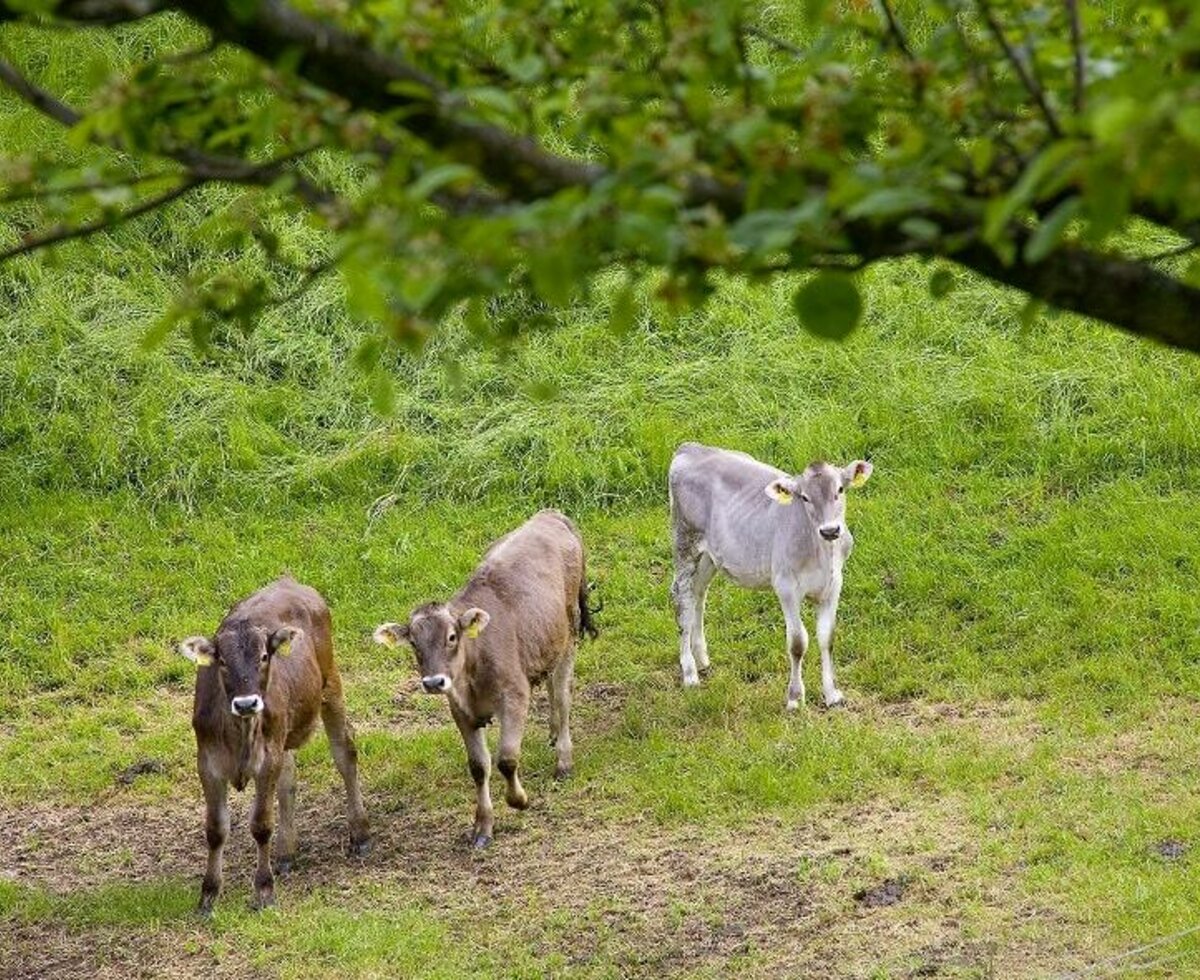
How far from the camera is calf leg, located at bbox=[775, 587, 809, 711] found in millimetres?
12969

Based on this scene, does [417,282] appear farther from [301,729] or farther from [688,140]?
[301,729]

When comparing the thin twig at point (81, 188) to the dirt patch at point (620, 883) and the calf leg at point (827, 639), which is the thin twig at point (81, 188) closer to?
the dirt patch at point (620, 883)

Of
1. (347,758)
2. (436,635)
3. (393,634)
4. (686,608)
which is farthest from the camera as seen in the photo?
(686,608)

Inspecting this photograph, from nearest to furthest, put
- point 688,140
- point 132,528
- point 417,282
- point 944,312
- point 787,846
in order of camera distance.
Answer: point 417,282, point 688,140, point 787,846, point 132,528, point 944,312

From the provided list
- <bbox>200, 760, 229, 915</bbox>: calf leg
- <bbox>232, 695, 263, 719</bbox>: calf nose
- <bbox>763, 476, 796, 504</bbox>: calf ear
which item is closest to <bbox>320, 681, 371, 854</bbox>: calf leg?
<bbox>200, 760, 229, 915</bbox>: calf leg

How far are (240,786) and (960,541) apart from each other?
672 cm

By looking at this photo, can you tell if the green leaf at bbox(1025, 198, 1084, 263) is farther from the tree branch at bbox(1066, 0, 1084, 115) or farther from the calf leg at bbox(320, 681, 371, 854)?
the calf leg at bbox(320, 681, 371, 854)

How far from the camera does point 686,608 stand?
14.0 metres

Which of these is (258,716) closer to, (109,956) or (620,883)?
(109,956)

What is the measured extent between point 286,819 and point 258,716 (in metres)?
0.99

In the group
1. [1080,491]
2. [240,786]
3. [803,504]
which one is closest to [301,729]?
[240,786]

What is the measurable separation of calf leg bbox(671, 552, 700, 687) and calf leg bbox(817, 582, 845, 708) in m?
0.94

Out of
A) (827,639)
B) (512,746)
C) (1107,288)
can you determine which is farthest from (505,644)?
(1107,288)

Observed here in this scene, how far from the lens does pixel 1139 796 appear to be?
1101 centimetres
